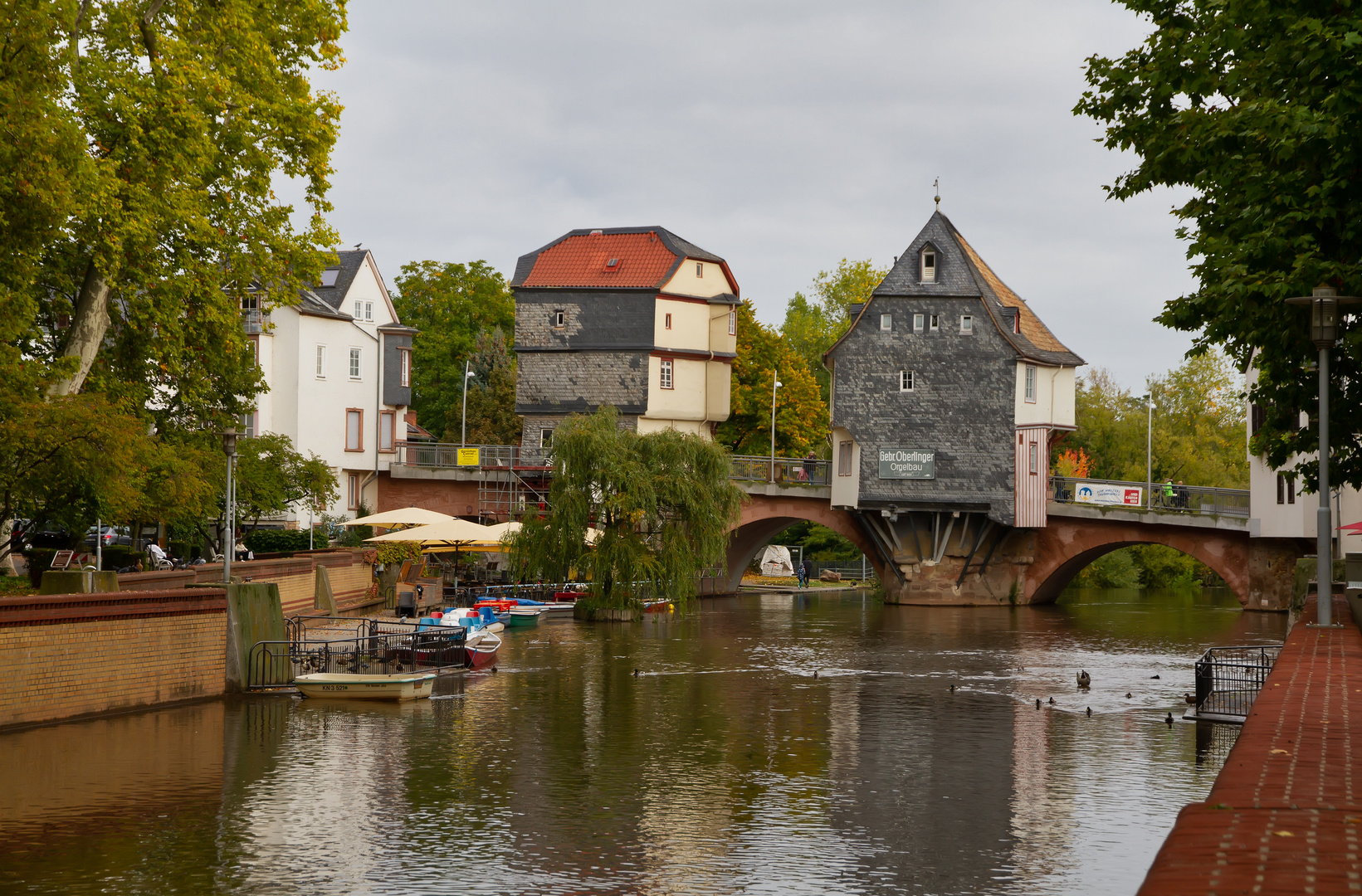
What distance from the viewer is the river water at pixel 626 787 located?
12641 mm

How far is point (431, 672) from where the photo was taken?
2677 cm

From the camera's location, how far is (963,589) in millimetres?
58438


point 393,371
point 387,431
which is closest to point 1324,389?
point 387,431

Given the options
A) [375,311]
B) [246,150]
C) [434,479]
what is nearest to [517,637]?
[246,150]

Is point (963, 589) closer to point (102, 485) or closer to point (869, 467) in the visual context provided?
point (869, 467)

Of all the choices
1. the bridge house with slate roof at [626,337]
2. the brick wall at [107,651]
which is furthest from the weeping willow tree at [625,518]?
the brick wall at [107,651]

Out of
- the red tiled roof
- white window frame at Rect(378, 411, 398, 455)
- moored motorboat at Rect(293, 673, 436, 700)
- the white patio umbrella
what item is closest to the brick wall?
moored motorboat at Rect(293, 673, 436, 700)

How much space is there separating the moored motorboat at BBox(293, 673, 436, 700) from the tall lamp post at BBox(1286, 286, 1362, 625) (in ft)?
47.1

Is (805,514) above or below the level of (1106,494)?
below

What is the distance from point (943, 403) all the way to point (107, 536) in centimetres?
3133

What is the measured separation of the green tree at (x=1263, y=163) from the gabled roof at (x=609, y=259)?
4427 centimetres

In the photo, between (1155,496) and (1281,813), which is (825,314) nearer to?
(1155,496)

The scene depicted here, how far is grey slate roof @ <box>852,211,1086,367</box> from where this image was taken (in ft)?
187

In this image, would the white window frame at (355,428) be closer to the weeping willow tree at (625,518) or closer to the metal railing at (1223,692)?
the weeping willow tree at (625,518)
